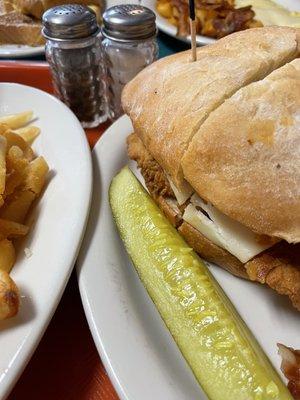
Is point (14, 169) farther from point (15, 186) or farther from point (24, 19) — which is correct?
point (24, 19)

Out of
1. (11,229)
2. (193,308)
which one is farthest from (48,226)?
(193,308)

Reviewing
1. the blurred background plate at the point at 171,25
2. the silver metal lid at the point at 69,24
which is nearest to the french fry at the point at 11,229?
the silver metal lid at the point at 69,24

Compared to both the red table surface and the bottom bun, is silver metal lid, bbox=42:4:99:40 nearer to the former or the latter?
the bottom bun

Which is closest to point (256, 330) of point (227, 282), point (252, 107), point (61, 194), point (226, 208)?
point (227, 282)

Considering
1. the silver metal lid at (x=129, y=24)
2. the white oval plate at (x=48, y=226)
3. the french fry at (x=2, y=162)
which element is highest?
the silver metal lid at (x=129, y=24)

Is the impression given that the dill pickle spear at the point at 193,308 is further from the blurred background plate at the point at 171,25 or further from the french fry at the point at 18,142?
the blurred background plate at the point at 171,25

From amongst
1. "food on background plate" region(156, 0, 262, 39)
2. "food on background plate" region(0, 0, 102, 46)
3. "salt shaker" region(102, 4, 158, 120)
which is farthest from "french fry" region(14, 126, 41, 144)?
"food on background plate" region(156, 0, 262, 39)
